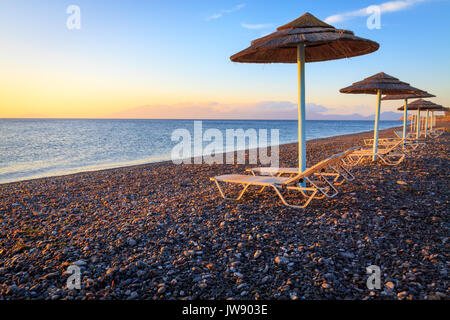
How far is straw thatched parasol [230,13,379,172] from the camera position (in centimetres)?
410

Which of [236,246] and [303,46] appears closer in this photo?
[236,246]

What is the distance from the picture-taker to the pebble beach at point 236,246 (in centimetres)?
257

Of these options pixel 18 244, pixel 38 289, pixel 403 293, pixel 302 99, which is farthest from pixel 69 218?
pixel 403 293

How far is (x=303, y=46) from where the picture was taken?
4.79 m

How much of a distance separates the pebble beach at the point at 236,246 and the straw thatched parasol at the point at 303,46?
5.39 ft

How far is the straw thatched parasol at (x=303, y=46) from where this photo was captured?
161 inches

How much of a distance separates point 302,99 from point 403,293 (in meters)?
3.45

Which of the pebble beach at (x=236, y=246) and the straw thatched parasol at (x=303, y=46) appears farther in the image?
the straw thatched parasol at (x=303, y=46)

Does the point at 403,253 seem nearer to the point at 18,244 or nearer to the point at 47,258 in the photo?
the point at 47,258

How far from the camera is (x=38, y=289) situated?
8.76ft

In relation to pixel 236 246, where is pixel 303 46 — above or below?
above

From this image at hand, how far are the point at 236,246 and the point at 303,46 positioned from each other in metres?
3.64

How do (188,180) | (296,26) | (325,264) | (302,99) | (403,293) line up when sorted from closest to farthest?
(403,293)
(325,264)
(296,26)
(302,99)
(188,180)

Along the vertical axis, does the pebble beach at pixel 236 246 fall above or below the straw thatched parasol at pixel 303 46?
below
